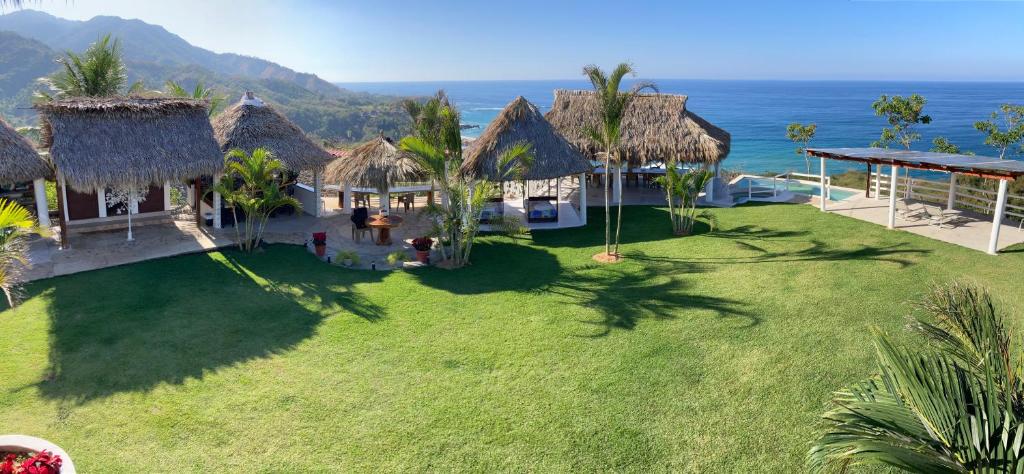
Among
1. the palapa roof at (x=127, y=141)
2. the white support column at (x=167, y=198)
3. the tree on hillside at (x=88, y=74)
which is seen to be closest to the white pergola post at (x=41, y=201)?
the palapa roof at (x=127, y=141)

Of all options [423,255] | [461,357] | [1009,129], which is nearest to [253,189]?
[423,255]

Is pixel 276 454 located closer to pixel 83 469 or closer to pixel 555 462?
pixel 83 469

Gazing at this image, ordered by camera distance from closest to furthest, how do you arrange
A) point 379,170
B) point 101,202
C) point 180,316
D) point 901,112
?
point 180,316, point 101,202, point 379,170, point 901,112

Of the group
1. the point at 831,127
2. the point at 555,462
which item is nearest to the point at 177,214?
the point at 555,462

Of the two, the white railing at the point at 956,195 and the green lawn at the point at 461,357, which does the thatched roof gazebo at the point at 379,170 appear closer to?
the green lawn at the point at 461,357

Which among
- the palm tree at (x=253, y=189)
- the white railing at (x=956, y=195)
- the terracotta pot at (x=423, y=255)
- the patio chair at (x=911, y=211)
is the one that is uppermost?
the palm tree at (x=253, y=189)

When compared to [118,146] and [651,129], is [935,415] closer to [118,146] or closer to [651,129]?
[118,146]

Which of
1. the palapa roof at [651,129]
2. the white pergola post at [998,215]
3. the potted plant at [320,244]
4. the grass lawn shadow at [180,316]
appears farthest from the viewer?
the palapa roof at [651,129]
